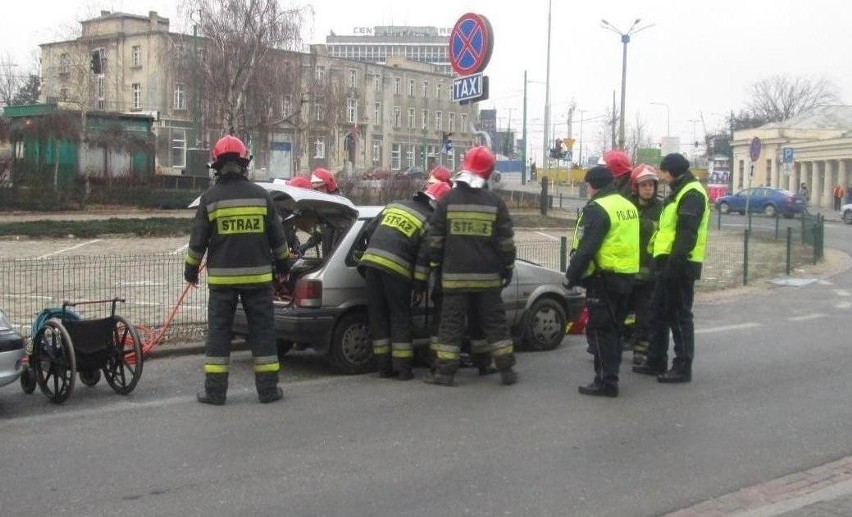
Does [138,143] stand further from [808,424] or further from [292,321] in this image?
[808,424]

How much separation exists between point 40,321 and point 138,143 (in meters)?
28.7

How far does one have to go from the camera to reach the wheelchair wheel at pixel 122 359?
7.89m

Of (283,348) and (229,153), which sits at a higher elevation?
(229,153)

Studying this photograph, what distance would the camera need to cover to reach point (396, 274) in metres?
8.41

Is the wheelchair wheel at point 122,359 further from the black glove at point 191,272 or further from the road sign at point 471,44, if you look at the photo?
the road sign at point 471,44

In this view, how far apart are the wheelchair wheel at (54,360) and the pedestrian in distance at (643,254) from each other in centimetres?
486

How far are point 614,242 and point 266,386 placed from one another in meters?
2.95

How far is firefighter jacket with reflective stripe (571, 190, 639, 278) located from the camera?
805 cm

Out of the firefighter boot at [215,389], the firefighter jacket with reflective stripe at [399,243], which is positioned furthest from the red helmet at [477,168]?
the firefighter boot at [215,389]

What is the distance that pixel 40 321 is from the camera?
26.1 feet

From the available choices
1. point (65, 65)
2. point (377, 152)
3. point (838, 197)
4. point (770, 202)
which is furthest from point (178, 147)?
point (838, 197)

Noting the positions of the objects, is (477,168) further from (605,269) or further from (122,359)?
(122,359)

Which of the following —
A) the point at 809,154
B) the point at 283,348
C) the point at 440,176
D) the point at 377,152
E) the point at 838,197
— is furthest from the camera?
the point at 377,152

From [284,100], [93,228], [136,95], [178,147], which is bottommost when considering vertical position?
[93,228]
